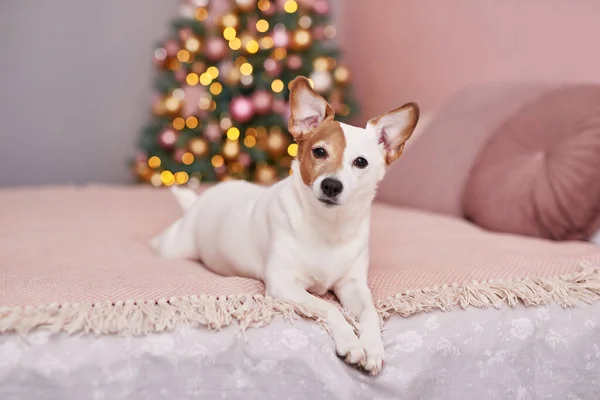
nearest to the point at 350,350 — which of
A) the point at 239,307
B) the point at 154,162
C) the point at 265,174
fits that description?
the point at 239,307

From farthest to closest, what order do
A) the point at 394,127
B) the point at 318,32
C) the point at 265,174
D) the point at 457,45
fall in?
the point at 318,32
the point at 265,174
the point at 457,45
the point at 394,127

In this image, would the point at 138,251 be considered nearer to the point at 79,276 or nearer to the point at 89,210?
the point at 79,276

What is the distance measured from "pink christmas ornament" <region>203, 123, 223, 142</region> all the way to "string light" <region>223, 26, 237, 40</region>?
1.68 feet

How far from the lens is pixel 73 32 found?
4.05 metres

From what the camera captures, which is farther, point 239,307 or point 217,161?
point 217,161

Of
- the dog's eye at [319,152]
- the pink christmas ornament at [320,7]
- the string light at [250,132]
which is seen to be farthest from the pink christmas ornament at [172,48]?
the dog's eye at [319,152]

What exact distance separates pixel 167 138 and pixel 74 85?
89 centimetres

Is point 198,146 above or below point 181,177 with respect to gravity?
above

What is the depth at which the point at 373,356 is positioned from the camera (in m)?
1.13

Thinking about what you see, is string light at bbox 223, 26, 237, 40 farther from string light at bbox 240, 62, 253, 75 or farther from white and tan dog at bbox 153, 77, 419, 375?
white and tan dog at bbox 153, 77, 419, 375

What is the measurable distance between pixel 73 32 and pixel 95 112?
0.53m

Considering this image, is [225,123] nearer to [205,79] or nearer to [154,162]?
[205,79]

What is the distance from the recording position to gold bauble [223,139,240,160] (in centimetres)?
362

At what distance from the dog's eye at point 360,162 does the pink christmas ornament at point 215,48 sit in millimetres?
2475
